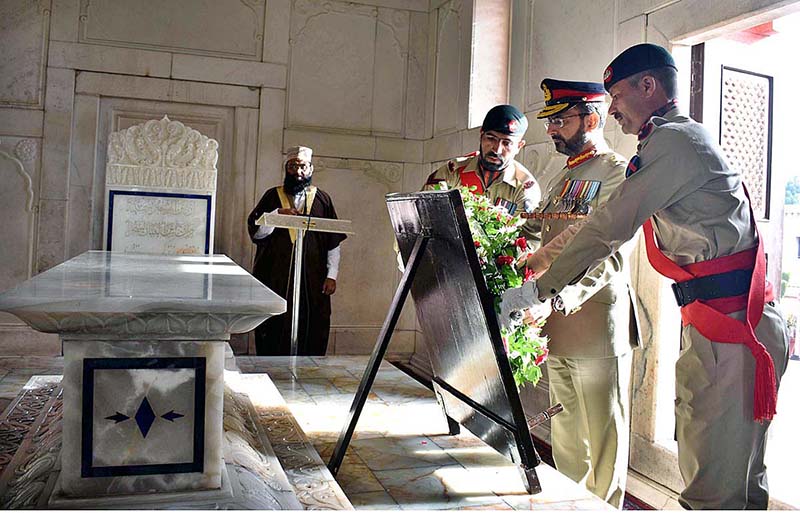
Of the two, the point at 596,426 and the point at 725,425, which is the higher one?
the point at 725,425

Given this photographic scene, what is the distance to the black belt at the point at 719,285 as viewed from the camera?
214cm

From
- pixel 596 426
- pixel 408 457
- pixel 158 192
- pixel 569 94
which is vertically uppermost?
pixel 569 94

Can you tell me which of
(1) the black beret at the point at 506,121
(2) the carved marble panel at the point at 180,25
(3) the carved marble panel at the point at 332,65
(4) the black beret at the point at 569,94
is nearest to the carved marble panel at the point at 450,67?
(3) the carved marble panel at the point at 332,65

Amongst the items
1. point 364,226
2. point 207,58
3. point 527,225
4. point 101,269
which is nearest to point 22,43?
point 207,58

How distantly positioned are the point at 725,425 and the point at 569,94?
4.48ft

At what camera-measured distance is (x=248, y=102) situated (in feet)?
22.6

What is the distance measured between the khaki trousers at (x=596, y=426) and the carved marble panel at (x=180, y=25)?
5.17m

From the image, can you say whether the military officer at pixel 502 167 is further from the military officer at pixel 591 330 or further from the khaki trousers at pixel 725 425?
the khaki trousers at pixel 725 425

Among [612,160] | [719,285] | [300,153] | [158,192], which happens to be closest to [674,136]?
[719,285]

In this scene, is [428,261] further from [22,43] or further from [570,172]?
[22,43]

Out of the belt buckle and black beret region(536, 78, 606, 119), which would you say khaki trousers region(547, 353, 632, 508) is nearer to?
the belt buckle

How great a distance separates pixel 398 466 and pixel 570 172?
135 cm

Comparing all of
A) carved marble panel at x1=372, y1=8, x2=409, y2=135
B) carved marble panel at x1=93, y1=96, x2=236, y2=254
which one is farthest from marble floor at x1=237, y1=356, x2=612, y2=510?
carved marble panel at x1=372, y1=8, x2=409, y2=135

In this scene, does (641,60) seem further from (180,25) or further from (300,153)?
(180,25)
